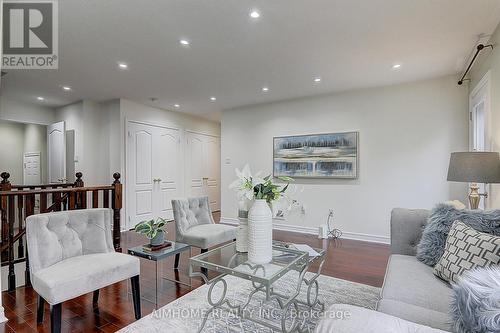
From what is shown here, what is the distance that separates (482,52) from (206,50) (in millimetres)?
3030

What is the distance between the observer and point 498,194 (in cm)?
249

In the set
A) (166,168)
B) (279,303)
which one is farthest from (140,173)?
(279,303)

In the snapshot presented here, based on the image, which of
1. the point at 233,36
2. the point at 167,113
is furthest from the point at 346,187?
the point at 167,113

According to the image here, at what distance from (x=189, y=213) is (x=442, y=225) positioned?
2.57 metres

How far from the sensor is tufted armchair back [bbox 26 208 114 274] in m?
1.90

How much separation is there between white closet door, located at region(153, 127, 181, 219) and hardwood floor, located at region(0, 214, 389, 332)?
7.98 feet

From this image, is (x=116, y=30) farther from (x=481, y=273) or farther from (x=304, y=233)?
(x=304, y=233)

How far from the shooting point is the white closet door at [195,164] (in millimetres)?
6560

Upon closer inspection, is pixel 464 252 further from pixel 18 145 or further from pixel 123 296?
pixel 18 145

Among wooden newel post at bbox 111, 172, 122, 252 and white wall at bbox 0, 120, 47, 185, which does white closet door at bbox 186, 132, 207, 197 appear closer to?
wooden newel post at bbox 111, 172, 122, 252

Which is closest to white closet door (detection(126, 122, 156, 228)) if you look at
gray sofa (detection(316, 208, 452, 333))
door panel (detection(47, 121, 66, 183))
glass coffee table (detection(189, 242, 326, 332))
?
door panel (detection(47, 121, 66, 183))

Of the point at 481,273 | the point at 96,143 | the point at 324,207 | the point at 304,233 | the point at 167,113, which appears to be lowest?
the point at 304,233

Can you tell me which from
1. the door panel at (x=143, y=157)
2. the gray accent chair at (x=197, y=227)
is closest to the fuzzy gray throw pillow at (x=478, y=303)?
the gray accent chair at (x=197, y=227)

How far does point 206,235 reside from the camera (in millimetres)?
2953
